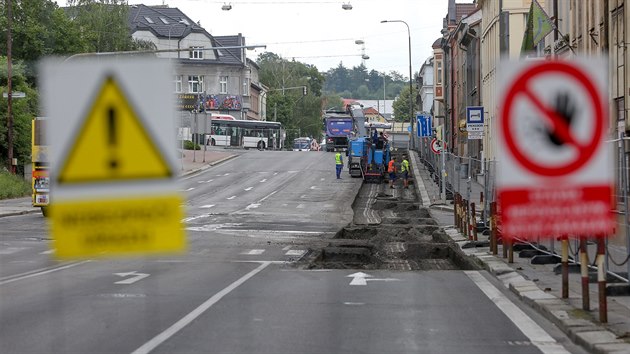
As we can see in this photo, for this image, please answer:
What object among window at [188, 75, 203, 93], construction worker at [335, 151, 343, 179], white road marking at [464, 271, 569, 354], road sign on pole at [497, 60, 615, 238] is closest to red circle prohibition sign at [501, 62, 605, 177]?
road sign on pole at [497, 60, 615, 238]

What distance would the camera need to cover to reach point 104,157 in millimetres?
3305

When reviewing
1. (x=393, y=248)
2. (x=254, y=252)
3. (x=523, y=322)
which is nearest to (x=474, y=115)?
(x=393, y=248)

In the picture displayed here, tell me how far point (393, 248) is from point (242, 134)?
70246 millimetres

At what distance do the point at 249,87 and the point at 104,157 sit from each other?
114 metres

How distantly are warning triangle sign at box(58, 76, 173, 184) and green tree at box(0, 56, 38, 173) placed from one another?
51.8m

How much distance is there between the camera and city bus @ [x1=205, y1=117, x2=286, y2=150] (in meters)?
93.9

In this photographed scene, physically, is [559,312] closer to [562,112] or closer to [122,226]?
[562,112]

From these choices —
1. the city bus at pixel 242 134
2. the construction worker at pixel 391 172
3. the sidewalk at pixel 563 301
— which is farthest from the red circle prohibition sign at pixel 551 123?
the city bus at pixel 242 134

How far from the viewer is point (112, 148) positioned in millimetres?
3338

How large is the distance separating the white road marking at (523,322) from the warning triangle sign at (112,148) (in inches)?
285

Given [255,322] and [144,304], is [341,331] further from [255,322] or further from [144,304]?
[144,304]

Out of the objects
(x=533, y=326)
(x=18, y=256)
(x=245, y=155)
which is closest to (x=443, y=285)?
(x=533, y=326)

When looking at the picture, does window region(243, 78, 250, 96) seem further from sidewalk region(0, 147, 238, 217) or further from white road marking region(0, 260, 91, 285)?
white road marking region(0, 260, 91, 285)

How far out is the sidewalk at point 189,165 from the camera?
40.8 m
